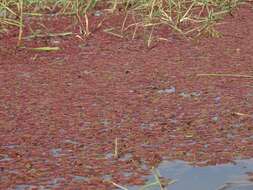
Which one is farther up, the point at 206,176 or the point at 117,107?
the point at 117,107

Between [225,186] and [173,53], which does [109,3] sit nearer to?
[173,53]

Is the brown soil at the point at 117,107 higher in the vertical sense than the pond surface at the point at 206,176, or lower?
higher

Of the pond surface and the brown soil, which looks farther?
the brown soil

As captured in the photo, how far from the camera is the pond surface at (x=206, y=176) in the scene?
6.75 feet

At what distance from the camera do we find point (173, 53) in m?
3.52

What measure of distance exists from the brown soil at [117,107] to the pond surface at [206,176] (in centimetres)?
4

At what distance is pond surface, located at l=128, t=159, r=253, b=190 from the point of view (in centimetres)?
206

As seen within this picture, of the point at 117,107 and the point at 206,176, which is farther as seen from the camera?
the point at 117,107

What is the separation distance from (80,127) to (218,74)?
0.85 meters

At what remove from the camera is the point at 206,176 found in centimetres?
213

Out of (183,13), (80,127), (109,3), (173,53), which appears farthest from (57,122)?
(109,3)

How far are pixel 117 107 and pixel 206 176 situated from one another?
71 cm

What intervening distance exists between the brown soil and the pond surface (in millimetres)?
45

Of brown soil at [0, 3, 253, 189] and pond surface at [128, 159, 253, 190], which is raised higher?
brown soil at [0, 3, 253, 189]
